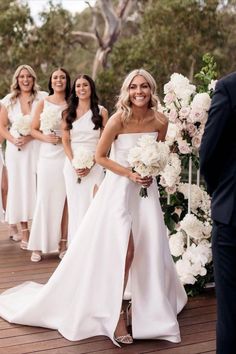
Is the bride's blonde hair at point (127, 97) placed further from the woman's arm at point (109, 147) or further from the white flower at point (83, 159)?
the white flower at point (83, 159)

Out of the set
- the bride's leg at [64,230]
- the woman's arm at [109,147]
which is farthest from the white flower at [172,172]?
the bride's leg at [64,230]

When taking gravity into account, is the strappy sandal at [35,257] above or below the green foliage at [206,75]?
below

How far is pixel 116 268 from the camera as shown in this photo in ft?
12.7

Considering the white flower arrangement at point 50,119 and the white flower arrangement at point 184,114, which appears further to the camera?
the white flower arrangement at point 50,119

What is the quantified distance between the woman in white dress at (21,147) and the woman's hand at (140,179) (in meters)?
2.61

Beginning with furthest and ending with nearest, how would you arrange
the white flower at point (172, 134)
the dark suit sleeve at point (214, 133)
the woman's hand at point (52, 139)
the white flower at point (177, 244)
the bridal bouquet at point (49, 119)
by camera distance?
the woman's hand at point (52, 139) → the bridal bouquet at point (49, 119) → the white flower at point (177, 244) → the white flower at point (172, 134) → the dark suit sleeve at point (214, 133)

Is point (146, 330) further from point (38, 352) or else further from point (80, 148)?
point (80, 148)

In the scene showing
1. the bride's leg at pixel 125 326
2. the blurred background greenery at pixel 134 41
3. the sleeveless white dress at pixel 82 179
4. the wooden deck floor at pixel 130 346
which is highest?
the blurred background greenery at pixel 134 41

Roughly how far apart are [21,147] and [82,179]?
45.7 inches

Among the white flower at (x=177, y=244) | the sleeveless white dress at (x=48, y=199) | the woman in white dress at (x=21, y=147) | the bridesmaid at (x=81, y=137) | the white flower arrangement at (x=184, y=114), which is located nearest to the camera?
the white flower arrangement at (x=184, y=114)

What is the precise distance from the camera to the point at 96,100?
5543mm

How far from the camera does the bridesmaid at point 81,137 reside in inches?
215

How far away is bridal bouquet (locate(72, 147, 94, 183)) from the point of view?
536 centimetres

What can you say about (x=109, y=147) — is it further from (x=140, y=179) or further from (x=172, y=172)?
(x=172, y=172)
